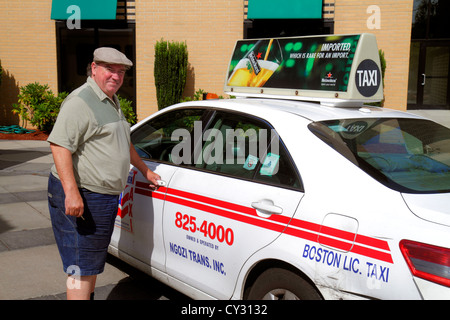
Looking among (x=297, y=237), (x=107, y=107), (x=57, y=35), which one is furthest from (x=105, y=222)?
(x=57, y=35)

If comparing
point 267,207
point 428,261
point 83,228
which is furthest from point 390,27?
point 428,261

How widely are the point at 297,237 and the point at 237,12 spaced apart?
11.5 m

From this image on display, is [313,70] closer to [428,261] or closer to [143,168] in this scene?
[143,168]

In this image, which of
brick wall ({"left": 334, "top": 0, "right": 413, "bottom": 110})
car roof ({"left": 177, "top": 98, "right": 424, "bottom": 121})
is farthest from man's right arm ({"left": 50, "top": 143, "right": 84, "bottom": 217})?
brick wall ({"left": 334, "top": 0, "right": 413, "bottom": 110})

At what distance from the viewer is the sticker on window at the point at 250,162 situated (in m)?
3.19

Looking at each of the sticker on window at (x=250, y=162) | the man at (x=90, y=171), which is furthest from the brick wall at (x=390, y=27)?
the man at (x=90, y=171)

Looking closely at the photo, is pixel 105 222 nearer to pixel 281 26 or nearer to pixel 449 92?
pixel 281 26

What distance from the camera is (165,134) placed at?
4.13 metres

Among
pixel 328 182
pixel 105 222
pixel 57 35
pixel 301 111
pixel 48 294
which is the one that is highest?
pixel 57 35

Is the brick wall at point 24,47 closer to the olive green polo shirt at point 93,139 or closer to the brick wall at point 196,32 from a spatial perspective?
the brick wall at point 196,32

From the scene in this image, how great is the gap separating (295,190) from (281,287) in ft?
1.78

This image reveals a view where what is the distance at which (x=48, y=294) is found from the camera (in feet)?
13.1

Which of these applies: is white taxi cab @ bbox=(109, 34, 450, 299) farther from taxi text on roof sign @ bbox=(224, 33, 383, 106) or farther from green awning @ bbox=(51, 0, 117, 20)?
green awning @ bbox=(51, 0, 117, 20)

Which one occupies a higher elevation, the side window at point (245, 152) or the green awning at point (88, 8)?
the green awning at point (88, 8)
